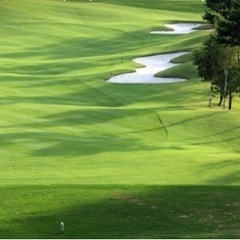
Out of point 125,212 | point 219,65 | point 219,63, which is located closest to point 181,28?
point 219,65

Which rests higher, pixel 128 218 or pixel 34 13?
pixel 128 218

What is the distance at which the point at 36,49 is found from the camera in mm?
83062

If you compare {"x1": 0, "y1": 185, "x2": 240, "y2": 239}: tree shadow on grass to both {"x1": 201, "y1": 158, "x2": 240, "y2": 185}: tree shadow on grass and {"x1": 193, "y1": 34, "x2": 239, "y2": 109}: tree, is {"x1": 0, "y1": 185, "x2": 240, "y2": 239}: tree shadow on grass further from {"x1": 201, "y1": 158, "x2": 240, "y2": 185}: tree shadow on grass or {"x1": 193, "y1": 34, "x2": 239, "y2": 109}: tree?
{"x1": 193, "y1": 34, "x2": 239, "y2": 109}: tree

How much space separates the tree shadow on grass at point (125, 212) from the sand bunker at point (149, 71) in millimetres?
36540

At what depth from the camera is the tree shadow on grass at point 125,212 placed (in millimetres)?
15875

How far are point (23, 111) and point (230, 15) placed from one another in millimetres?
11879

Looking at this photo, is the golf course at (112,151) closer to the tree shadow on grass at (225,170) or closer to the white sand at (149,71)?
the tree shadow on grass at (225,170)

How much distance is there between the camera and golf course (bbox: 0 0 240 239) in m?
17.0

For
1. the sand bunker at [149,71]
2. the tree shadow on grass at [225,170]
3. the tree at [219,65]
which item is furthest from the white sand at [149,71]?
the tree shadow on grass at [225,170]

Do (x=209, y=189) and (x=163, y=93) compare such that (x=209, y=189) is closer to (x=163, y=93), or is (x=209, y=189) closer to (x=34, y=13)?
(x=163, y=93)

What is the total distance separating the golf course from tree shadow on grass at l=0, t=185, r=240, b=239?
0.02 meters

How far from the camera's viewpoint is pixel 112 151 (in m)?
28.2

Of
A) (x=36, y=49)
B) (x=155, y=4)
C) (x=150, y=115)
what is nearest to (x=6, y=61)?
(x=36, y=49)

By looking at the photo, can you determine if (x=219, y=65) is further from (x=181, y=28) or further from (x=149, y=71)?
(x=181, y=28)
